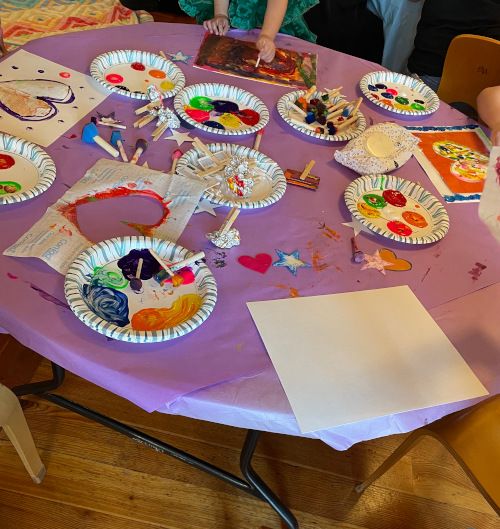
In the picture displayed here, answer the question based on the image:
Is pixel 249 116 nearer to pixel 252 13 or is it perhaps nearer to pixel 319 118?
pixel 319 118

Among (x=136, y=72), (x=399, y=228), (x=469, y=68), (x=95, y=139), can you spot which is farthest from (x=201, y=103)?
(x=469, y=68)

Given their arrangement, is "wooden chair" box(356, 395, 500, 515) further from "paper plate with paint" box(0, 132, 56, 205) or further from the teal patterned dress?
the teal patterned dress

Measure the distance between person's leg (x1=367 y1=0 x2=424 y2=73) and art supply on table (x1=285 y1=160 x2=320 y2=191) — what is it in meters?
1.24

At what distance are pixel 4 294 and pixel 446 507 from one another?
114cm

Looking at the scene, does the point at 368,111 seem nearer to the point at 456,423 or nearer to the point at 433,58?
the point at 456,423

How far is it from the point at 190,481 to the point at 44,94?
35.6 inches

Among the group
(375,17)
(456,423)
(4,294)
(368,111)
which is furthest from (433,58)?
(4,294)

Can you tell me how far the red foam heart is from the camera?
859mm

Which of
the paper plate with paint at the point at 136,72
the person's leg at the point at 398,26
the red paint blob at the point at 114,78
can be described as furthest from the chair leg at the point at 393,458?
the person's leg at the point at 398,26

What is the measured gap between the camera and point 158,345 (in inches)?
28.6

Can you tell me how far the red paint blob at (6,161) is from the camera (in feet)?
3.03

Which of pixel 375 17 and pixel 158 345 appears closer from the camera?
pixel 158 345

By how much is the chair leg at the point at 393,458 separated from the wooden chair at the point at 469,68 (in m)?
1.04

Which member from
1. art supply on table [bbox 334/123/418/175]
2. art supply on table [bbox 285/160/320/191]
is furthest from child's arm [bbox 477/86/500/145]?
art supply on table [bbox 285/160/320/191]
